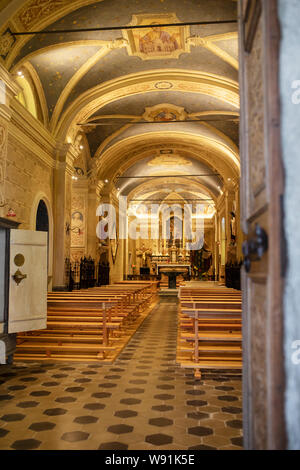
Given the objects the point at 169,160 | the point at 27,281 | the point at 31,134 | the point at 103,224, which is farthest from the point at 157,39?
the point at 169,160

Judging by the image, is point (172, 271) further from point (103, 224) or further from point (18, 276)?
point (18, 276)

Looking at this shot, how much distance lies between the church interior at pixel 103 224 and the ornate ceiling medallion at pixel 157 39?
0.15 feet

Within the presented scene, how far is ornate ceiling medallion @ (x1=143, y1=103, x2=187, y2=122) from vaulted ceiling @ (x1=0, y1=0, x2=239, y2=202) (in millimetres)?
36

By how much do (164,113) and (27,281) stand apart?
10.3 metres

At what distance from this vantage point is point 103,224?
18.5 m

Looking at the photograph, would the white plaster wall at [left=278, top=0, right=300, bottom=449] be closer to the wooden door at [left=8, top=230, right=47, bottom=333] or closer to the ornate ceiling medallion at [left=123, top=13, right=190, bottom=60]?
the wooden door at [left=8, top=230, right=47, bottom=333]

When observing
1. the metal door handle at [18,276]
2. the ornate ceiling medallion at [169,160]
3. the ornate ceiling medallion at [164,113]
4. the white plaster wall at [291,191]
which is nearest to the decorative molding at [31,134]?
the ornate ceiling medallion at [164,113]

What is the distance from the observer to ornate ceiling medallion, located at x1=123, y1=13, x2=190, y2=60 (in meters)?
9.13

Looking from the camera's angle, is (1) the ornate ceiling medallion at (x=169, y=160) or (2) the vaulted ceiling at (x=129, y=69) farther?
(1) the ornate ceiling medallion at (x=169, y=160)

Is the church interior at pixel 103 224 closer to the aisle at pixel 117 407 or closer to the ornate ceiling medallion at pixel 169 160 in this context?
the aisle at pixel 117 407

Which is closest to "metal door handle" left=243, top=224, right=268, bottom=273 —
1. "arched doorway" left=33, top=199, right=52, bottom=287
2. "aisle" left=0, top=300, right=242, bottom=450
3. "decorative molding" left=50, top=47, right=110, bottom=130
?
"aisle" left=0, top=300, right=242, bottom=450

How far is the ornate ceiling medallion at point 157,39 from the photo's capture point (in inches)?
360

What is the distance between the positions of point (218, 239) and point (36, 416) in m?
21.1

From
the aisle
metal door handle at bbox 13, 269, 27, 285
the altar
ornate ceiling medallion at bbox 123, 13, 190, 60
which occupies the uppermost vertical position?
ornate ceiling medallion at bbox 123, 13, 190, 60
